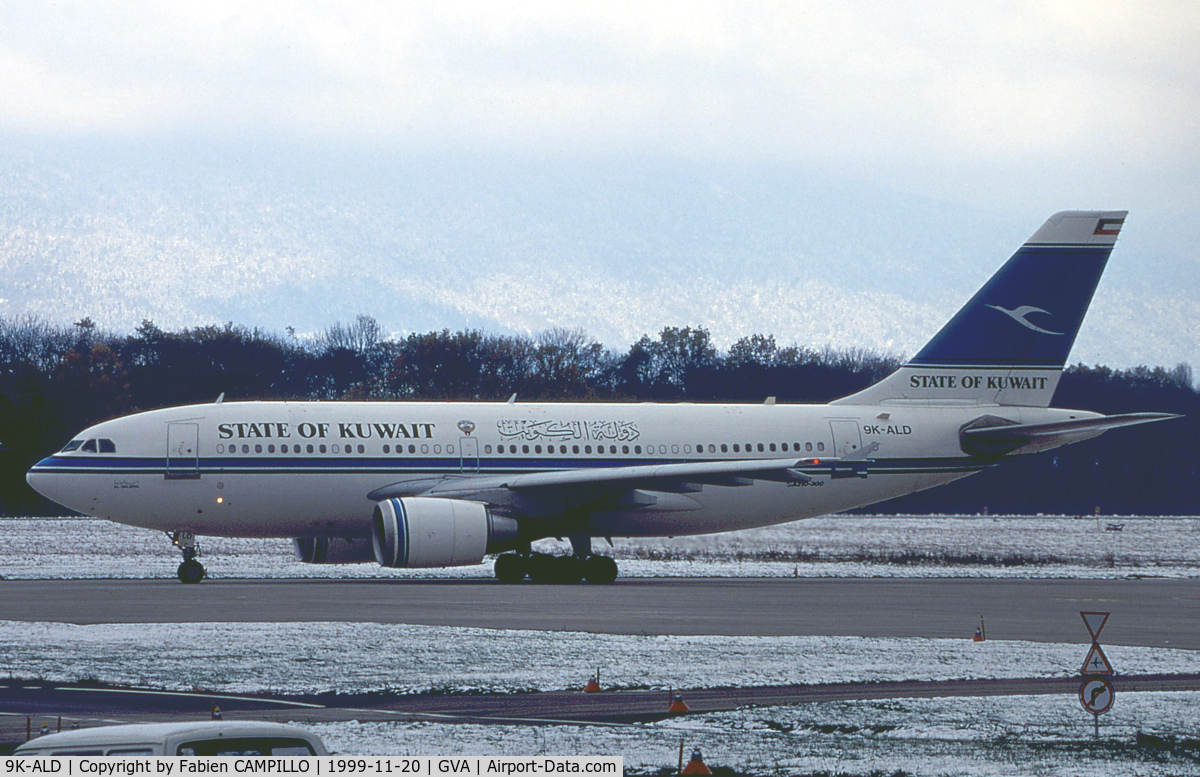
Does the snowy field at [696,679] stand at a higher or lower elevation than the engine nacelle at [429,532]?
lower

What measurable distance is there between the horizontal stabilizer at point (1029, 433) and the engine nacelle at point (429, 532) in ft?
41.1

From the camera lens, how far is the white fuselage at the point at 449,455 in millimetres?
31156

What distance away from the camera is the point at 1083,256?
122 feet

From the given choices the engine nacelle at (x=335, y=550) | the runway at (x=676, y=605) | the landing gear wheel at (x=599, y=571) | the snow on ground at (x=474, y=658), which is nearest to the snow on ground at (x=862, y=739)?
the snow on ground at (x=474, y=658)

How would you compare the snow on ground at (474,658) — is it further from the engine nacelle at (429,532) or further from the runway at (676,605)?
the engine nacelle at (429,532)

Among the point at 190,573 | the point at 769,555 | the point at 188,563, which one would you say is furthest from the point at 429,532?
the point at 769,555

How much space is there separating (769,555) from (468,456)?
13.7 meters

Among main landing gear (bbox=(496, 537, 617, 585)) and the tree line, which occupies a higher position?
the tree line

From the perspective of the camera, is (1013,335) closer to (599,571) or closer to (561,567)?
(599,571)

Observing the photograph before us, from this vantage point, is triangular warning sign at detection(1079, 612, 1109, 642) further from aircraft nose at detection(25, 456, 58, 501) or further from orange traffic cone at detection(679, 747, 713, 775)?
aircraft nose at detection(25, 456, 58, 501)

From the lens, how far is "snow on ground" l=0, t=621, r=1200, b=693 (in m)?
16.2

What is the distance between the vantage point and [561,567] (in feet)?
106
